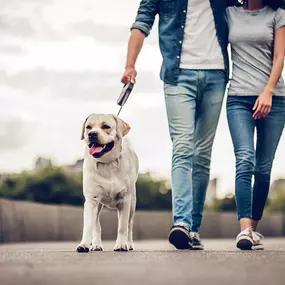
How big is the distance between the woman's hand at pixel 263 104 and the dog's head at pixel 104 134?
3.51 ft

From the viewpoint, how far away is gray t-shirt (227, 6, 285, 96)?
7695 millimetres

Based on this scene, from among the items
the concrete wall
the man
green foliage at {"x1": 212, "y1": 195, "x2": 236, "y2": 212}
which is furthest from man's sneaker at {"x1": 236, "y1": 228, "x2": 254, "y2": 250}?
green foliage at {"x1": 212, "y1": 195, "x2": 236, "y2": 212}

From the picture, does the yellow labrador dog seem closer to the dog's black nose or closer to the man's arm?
the dog's black nose

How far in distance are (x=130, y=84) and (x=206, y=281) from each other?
371 centimetres

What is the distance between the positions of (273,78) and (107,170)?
1585mm

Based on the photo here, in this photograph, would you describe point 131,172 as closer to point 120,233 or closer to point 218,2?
point 120,233

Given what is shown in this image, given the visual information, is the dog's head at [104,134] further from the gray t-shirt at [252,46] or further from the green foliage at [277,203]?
the green foliage at [277,203]

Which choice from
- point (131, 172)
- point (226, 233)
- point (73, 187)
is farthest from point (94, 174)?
point (73, 187)

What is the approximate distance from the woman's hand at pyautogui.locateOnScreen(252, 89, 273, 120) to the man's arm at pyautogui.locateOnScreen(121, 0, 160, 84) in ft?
3.57

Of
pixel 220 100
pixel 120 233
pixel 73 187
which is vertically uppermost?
pixel 220 100

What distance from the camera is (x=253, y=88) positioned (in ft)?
25.2

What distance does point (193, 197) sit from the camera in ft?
26.1

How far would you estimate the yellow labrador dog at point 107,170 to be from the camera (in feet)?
23.8

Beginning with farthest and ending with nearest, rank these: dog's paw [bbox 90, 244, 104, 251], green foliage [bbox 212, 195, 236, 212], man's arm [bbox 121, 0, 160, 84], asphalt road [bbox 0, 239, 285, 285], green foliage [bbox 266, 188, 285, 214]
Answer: green foliage [bbox 266, 188, 285, 214], green foliage [bbox 212, 195, 236, 212], man's arm [bbox 121, 0, 160, 84], dog's paw [bbox 90, 244, 104, 251], asphalt road [bbox 0, 239, 285, 285]
